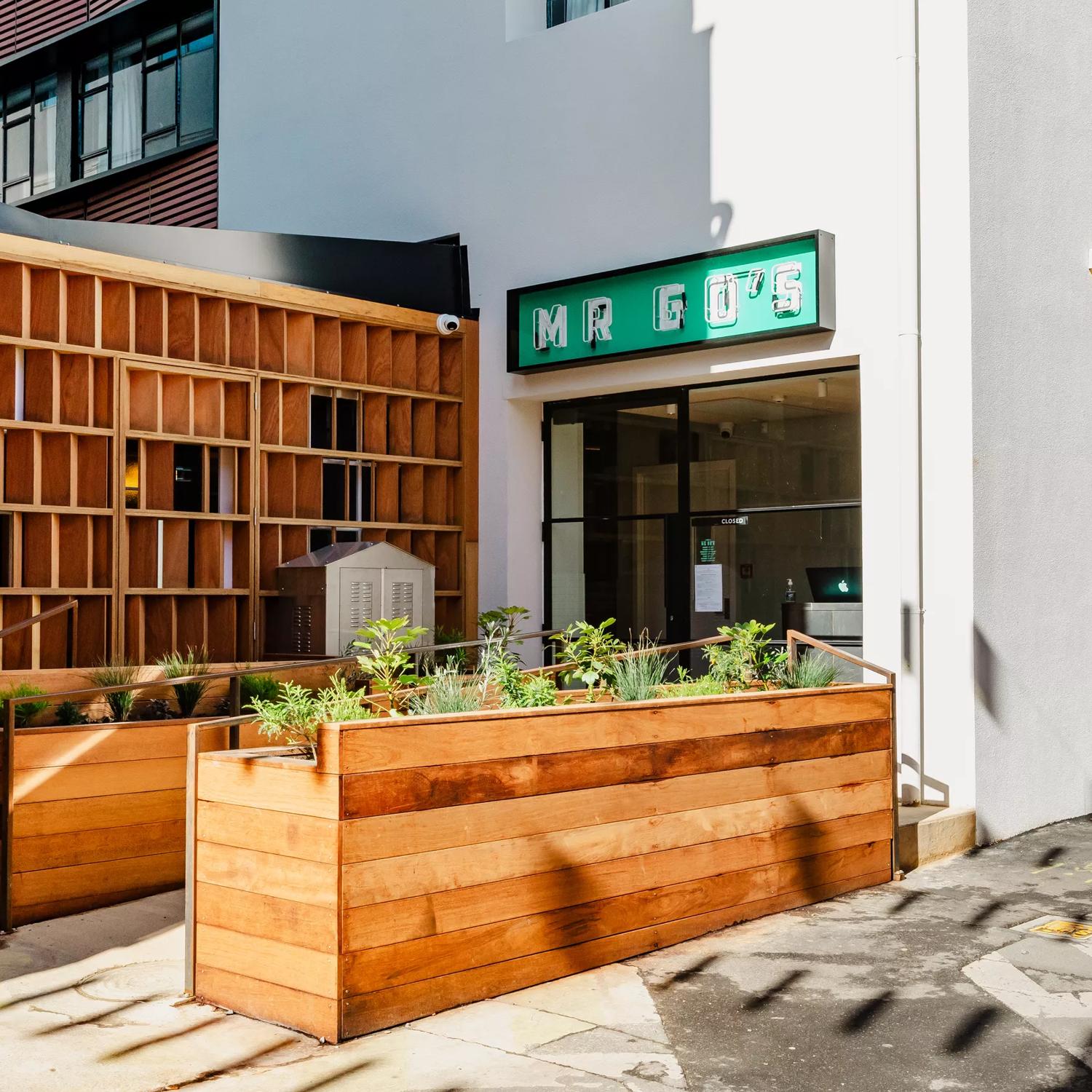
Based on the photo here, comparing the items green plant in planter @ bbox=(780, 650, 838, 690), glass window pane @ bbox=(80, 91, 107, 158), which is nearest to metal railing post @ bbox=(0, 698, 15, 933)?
green plant in planter @ bbox=(780, 650, 838, 690)

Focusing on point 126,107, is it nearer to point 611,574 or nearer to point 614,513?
point 614,513

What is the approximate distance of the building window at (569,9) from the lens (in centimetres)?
1073

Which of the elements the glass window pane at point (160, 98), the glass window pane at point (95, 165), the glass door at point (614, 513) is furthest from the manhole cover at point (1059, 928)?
the glass window pane at point (95, 165)

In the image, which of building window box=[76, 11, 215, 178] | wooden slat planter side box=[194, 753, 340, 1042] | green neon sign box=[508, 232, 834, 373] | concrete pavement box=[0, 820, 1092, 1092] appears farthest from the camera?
building window box=[76, 11, 215, 178]

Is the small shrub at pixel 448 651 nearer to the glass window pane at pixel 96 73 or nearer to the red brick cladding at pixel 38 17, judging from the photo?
the glass window pane at pixel 96 73

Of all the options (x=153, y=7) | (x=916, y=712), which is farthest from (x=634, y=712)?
(x=153, y=7)

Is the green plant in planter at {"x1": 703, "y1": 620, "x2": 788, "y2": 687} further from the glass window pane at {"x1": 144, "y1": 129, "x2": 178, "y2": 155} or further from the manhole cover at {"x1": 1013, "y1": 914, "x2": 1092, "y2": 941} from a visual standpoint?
the glass window pane at {"x1": 144, "y1": 129, "x2": 178, "y2": 155}

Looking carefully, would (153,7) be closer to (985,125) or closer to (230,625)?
(230,625)

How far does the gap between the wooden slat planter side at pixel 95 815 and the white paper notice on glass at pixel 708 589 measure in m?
4.14

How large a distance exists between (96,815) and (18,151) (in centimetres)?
1176

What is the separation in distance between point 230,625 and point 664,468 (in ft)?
11.3

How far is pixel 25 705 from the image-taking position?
673cm

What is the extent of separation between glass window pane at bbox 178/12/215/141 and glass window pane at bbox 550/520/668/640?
6.34 meters

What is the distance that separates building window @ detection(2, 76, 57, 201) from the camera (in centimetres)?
1538
